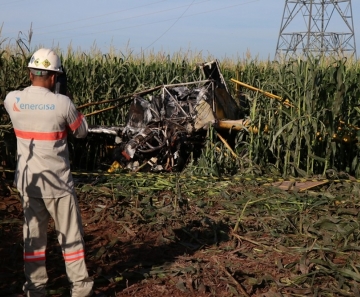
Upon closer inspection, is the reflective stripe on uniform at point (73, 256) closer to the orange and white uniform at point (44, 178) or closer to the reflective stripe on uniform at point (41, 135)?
the orange and white uniform at point (44, 178)

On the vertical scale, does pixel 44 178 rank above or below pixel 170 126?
above

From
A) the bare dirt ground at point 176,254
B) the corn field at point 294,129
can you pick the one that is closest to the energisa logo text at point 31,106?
the bare dirt ground at point 176,254

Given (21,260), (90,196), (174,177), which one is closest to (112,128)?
(174,177)

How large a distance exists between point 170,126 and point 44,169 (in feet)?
18.7

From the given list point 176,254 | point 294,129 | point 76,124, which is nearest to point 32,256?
point 76,124

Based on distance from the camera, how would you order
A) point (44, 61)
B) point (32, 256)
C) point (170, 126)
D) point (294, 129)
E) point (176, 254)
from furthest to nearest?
1. point (170, 126)
2. point (294, 129)
3. point (176, 254)
4. point (32, 256)
5. point (44, 61)

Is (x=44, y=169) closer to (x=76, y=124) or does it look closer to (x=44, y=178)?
(x=44, y=178)

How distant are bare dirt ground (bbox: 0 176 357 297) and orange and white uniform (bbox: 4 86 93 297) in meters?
0.46

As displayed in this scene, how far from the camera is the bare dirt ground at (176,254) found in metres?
5.14

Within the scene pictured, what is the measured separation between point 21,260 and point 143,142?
4431 millimetres

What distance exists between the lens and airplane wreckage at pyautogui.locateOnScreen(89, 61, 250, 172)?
32.9 ft

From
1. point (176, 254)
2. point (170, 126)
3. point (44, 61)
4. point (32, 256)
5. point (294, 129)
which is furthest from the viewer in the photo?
point (170, 126)

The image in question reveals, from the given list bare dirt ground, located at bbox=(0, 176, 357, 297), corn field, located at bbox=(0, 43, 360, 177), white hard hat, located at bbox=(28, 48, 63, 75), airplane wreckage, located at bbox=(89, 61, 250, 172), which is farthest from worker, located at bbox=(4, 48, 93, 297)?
airplane wreckage, located at bbox=(89, 61, 250, 172)

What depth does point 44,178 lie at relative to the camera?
459 centimetres
